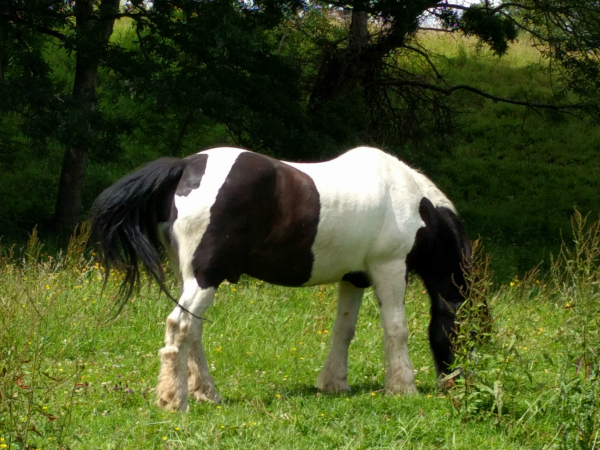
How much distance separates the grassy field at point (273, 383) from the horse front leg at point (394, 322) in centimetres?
17

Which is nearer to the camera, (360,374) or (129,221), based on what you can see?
(129,221)

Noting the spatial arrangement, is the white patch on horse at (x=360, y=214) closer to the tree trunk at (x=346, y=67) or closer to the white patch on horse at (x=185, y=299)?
the white patch on horse at (x=185, y=299)

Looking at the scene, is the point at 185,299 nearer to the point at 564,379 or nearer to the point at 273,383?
the point at 273,383

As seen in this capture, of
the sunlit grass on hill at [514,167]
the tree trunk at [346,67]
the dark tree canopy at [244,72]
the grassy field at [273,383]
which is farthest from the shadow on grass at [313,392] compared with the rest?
the tree trunk at [346,67]

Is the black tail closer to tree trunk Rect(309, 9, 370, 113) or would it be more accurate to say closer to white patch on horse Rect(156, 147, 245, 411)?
white patch on horse Rect(156, 147, 245, 411)

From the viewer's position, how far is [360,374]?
6617mm

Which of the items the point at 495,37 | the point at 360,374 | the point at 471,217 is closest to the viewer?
the point at 360,374

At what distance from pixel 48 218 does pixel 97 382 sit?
9.16 metres

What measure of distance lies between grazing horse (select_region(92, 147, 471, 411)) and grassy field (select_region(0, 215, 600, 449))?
38 centimetres

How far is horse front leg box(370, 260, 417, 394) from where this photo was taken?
19.1ft

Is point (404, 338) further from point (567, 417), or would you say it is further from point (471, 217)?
point (471, 217)

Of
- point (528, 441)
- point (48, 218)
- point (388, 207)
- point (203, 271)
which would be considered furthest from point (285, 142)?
point (528, 441)

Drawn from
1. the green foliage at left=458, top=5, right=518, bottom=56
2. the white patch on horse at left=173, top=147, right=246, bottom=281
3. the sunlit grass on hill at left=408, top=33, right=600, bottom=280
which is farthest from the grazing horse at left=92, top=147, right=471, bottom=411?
the green foliage at left=458, top=5, right=518, bottom=56

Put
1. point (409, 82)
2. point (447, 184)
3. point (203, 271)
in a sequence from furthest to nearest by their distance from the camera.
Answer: point (447, 184) → point (409, 82) → point (203, 271)
